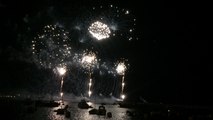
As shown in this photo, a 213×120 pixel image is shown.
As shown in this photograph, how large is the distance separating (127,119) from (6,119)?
45017 millimetres

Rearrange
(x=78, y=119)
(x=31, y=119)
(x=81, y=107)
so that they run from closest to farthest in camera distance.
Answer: (x=31, y=119), (x=78, y=119), (x=81, y=107)

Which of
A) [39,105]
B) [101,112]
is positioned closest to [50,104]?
[39,105]

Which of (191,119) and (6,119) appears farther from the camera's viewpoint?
(191,119)

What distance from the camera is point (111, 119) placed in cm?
12731

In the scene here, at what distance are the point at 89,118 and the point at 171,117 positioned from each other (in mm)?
31871

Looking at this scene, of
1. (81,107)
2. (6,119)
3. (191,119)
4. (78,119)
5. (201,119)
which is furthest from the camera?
(81,107)

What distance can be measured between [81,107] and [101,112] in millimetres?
45542

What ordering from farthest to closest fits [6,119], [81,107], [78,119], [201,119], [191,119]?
[81,107] < [201,119] < [191,119] < [78,119] < [6,119]

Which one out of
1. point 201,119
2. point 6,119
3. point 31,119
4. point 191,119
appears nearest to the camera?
point 6,119

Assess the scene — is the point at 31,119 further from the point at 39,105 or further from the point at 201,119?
the point at 39,105

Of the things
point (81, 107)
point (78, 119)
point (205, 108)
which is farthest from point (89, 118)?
point (205, 108)

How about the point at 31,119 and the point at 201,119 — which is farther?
the point at 201,119

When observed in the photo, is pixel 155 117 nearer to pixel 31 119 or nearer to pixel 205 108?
pixel 31 119

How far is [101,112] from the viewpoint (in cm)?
14338
